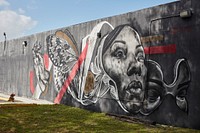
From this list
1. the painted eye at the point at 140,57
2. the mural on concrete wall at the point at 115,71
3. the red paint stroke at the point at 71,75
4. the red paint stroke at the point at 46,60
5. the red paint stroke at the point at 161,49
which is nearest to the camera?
the red paint stroke at the point at 161,49

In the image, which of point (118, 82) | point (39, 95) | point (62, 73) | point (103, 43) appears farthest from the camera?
point (39, 95)

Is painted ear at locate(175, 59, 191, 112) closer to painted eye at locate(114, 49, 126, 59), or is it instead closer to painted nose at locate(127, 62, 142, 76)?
painted nose at locate(127, 62, 142, 76)

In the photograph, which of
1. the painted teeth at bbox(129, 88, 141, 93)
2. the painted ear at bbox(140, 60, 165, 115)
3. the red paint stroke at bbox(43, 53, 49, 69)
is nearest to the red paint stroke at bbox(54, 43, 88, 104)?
the red paint stroke at bbox(43, 53, 49, 69)

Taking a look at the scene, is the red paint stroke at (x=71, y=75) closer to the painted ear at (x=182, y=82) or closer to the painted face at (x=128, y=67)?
the painted face at (x=128, y=67)

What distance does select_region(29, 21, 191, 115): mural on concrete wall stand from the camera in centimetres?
996

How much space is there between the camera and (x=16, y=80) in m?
21.3

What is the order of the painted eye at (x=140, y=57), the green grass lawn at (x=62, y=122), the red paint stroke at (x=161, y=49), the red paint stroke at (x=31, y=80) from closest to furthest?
the green grass lawn at (x=62, y=122)
the red paint stroke at (x=161, y=49)
the painted eye at (x=140, y=57)
the red paint stroke at (x=31, y=80)

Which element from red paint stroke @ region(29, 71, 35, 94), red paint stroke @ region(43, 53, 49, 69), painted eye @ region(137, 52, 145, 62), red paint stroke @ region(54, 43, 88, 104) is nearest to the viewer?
painted eye @ region(137, 52, 145, 62)

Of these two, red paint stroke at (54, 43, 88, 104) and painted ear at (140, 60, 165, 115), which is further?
red paint stroke at (54, 43, 88, 104)

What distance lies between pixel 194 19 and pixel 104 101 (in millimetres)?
5194

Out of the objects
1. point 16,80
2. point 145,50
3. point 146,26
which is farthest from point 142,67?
point 16,80

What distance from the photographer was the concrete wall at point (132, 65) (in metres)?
9.26

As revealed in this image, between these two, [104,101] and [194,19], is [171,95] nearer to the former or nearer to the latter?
[194,19]

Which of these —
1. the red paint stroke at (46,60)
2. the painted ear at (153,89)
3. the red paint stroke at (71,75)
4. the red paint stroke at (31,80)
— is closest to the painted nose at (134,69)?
the painted ear at (153,89)
